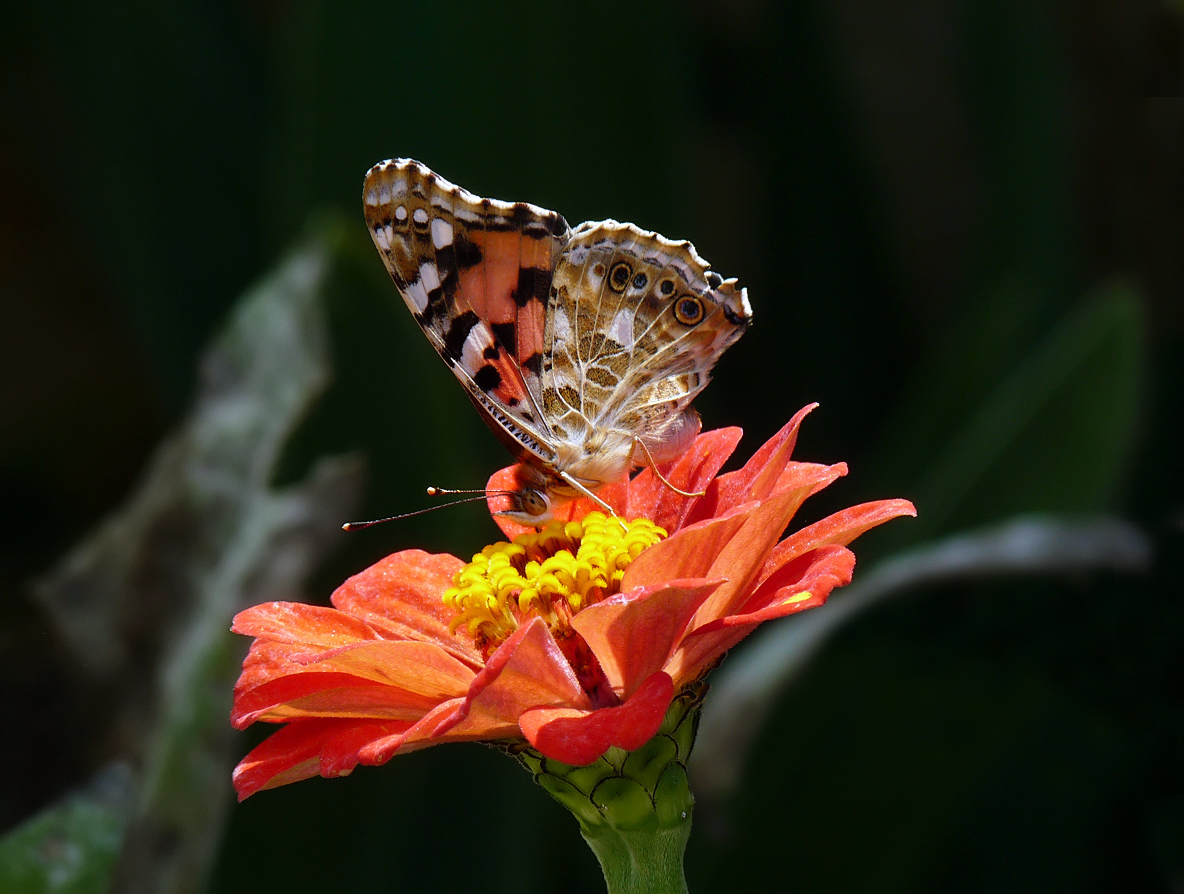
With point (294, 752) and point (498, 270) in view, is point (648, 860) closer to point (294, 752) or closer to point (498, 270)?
point (294, 752)

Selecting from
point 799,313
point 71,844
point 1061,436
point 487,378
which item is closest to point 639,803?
→ point 487,378

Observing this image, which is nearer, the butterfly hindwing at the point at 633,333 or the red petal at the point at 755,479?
the red petal at the point at 755,479

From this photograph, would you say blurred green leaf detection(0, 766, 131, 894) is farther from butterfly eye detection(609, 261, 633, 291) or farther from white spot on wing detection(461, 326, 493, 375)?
butterfly eye detection(609, 261, 633, 291)

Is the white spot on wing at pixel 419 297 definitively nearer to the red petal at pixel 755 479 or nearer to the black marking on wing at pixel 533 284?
the black marking on wing at pixel 533 284

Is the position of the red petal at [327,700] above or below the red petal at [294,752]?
above

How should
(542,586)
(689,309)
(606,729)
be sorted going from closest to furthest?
1. (606,729)
2. (542,586)
3. (689,309)

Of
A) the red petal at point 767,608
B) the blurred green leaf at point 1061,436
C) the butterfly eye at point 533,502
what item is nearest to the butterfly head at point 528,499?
the butterfly eye at point 533,502
